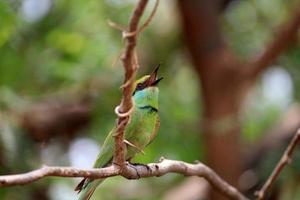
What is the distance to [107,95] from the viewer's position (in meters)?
2.20

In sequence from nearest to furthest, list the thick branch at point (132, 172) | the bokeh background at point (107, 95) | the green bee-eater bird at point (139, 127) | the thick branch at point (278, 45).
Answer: the thick branch at point (132, 172) < the green bee-eater bird at point (139, 127) < the bokeh background at point (107, 95) < the thick branch at point (278, 45)

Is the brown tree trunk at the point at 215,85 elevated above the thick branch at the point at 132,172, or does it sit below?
below

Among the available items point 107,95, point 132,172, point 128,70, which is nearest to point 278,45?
point 107,95

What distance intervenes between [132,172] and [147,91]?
152 millimetres

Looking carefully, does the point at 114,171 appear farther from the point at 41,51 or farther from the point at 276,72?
the point at 276,72

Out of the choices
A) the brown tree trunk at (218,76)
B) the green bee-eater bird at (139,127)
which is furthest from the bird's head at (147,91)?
the brown tree trunk at (218,76)

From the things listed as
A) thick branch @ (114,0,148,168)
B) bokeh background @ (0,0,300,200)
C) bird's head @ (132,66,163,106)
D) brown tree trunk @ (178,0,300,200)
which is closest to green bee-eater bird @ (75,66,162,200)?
bird's head @ (132,66,163,106)

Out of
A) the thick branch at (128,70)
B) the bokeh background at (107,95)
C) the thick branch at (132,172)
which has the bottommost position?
the bokeh background at (107,95)

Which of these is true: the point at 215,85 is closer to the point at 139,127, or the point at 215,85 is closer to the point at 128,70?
the point at 139,127

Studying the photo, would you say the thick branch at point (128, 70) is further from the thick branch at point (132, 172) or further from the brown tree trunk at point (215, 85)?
the brown tree trunk at point (215, 85)

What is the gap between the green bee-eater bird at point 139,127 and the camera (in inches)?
39.2

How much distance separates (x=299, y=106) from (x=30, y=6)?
1.01 meters

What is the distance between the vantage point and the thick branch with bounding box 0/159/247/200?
62 cm

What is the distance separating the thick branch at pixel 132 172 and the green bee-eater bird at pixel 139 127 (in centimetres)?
5
